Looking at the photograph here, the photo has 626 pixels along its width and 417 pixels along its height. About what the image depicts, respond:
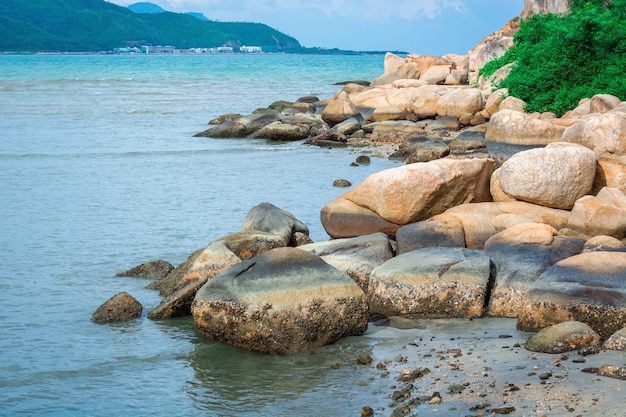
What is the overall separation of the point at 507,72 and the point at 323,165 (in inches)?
395

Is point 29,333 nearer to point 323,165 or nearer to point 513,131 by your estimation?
point 513,131

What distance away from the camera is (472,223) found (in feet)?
42.1

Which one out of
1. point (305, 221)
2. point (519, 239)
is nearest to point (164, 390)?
point (519, 239)

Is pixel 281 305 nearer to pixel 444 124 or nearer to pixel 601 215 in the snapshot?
pixel 601 215

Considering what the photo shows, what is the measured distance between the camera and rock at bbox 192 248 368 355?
9.71 meters

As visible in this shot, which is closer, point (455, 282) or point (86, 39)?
point (455, 282)

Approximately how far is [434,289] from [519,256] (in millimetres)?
1329

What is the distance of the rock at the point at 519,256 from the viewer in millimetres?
10672

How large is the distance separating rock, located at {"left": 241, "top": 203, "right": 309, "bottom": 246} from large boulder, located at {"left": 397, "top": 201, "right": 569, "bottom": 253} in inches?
70.2

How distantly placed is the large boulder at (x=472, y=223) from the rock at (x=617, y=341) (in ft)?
11.6

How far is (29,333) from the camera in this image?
10914 millimetres

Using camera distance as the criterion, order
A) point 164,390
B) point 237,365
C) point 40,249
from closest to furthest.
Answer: point 164,390
point 237,365
point 40,249

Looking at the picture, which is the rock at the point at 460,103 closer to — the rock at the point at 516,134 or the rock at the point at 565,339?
the rock at the point at 516,134

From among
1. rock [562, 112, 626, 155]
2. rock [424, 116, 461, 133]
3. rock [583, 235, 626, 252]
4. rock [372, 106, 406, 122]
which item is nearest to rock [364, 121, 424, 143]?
rock [424, 116, 461, 133]
